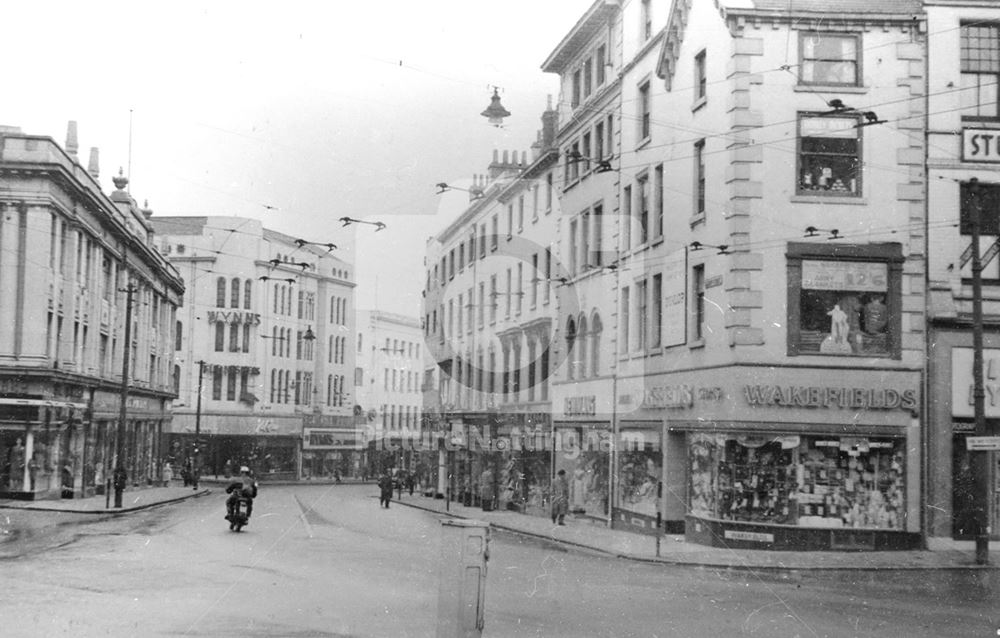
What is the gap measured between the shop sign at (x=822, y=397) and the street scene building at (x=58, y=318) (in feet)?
92.2

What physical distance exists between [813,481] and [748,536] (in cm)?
202

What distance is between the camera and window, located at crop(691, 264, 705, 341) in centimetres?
2991

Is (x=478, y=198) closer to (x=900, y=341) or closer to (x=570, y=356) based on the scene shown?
(x=570, y=356)

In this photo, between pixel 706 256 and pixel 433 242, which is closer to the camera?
pixel 706 256

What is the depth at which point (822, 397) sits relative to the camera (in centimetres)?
2739

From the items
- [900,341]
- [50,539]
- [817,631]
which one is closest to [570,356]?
[900,341]

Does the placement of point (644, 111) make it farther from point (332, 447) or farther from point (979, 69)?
point (332, 447)

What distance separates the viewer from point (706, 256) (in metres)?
29.3

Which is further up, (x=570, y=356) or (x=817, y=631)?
(x=570, y=356)

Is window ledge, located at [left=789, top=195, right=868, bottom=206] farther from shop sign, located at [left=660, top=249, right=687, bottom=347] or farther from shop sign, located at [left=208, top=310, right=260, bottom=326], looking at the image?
shop sign, located at [left=208, top=310, right=260, bottom=326]

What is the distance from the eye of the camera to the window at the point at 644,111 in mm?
34438

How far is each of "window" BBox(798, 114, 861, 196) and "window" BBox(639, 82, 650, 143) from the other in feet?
23.8

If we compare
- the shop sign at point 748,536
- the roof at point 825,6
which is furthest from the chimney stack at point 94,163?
the shop sign at point 748,536

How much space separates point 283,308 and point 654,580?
237 ft
